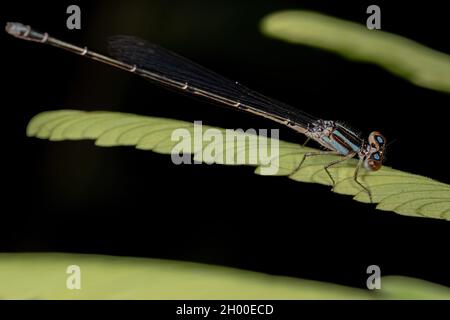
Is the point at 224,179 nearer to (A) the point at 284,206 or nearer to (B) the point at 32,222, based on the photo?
(A) the point at 284,206

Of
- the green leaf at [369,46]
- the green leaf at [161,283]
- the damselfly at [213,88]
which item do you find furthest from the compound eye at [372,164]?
the green leaf at [161,283]

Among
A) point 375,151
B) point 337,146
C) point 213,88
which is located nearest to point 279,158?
point 375,151

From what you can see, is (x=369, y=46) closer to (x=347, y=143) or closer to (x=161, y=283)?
(x=347, y=143)

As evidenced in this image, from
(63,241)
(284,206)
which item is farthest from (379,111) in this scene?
(63,241)

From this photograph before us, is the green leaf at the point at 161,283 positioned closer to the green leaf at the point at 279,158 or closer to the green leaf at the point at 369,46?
the green leaf at the point at 279,158

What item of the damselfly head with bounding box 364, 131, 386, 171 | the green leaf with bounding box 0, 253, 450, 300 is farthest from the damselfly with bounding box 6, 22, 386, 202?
the green leaf with bounding box 0, 253, 450, 300

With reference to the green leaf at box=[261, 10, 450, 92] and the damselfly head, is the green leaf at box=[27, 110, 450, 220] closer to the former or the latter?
the damselfly head

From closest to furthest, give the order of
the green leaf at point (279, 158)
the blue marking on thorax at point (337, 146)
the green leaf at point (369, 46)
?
the green leaf at point (279, 158)
the green leaf at point (369, 46)
the blue marking on thorax at point (337, 146)
